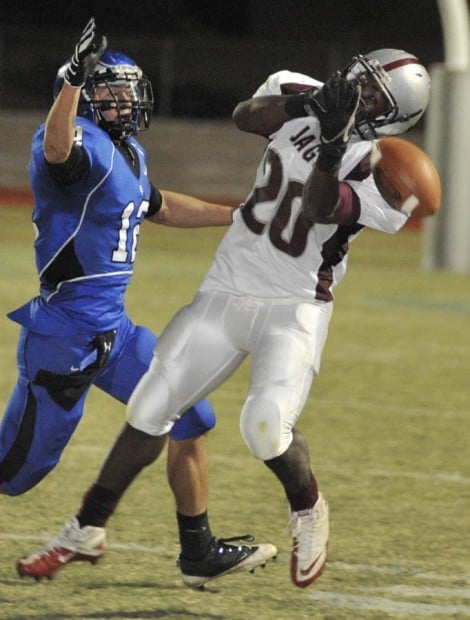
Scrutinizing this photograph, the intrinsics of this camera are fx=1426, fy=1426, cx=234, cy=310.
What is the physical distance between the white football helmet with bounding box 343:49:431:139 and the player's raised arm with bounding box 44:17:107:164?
70 centimetres

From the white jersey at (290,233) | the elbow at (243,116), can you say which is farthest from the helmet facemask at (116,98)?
the white jersey at (290,233)

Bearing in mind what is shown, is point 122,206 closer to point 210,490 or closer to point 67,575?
point 67,575

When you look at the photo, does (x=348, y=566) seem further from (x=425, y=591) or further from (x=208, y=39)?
(x=208, y=39)

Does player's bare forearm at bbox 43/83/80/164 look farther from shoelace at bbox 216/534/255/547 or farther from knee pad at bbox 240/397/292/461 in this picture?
shoelace at bbox 216/534/255/547

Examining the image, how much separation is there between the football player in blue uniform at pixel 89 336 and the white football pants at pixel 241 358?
19cm

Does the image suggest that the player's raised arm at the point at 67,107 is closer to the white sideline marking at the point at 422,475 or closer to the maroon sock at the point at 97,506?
the maroon sock at the point at 97,506

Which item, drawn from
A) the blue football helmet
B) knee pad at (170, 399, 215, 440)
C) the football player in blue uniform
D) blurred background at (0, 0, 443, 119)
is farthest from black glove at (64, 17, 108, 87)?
blurred background at (0, 0, 443, 119)

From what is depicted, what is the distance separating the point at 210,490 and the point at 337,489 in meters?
0.49

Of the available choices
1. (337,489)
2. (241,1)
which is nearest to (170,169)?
(241,1)

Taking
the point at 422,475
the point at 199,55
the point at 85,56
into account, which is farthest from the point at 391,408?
the point at 199,55

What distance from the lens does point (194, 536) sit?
13.3 feet

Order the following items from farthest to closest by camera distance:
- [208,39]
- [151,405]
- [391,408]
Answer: [208,39], [391,408], [151,405]

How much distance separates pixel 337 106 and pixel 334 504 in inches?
78.1

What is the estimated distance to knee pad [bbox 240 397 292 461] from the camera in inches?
150
